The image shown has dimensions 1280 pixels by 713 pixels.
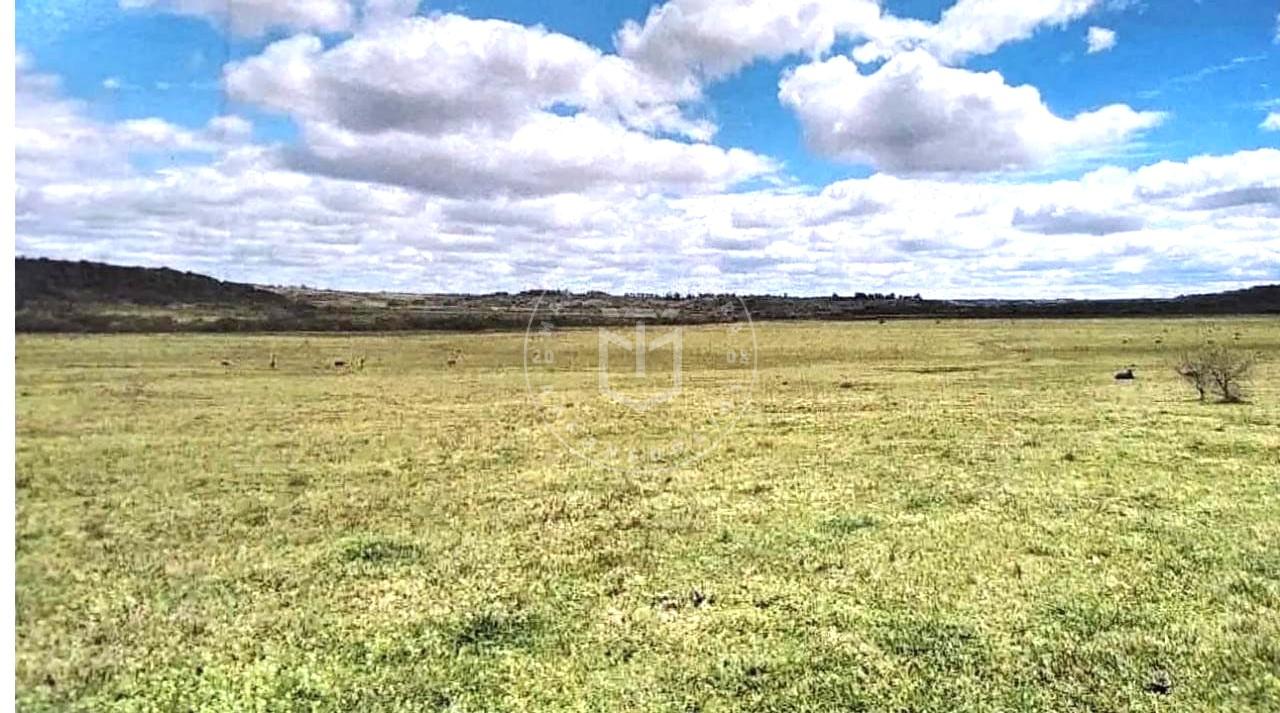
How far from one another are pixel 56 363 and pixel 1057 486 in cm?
1167

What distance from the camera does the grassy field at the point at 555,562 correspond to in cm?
570

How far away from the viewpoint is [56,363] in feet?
17.4

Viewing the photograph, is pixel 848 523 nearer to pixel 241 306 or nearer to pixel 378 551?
pixel 378 551

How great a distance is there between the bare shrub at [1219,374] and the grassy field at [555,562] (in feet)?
27.1

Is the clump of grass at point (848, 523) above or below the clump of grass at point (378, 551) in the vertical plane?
below

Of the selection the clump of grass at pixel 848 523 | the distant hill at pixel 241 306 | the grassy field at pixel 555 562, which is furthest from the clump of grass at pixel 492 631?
the clump of grass at pixel 848 523

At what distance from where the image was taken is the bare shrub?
70.1ft

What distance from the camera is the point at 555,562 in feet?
28.5

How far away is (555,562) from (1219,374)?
19.8 m

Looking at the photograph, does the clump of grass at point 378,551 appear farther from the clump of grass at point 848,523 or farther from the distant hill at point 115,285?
the clump of grass at point 848,523

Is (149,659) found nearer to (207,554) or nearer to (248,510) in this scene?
(207,554)

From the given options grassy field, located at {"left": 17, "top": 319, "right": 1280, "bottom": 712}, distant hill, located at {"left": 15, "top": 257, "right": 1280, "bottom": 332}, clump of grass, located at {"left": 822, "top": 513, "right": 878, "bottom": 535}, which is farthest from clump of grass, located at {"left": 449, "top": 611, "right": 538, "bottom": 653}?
clump of grass, located at {"left": 822, "top": 513, "right": 878, "bottom": 535}

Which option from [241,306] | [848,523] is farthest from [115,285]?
[848,523]

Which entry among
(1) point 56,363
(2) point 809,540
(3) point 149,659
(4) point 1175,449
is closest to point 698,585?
(2) point 809,540
